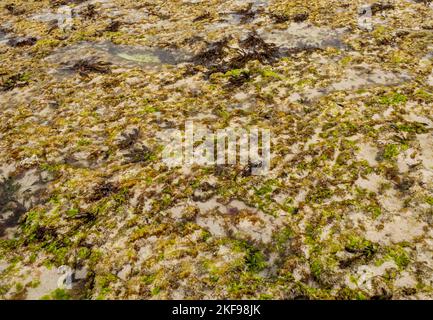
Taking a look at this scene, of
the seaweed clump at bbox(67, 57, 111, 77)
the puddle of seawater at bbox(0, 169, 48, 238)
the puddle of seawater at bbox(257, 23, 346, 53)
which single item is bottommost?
the puddle of seawater at bbox(0, 169, 48, 238)

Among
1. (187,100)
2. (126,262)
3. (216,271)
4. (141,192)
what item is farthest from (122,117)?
(216,271)

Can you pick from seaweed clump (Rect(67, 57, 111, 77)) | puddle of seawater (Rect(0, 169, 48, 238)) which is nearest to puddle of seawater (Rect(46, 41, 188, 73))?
seaweed clump (Rect(67, 57, 111, 77))

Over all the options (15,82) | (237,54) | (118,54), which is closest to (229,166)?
(237,54)

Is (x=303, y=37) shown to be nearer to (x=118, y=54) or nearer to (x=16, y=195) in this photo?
(x=118, y=54)

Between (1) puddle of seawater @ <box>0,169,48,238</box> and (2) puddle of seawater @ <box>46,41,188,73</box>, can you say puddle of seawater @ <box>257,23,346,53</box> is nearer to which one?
(2) puddle of seawater @ <box>46,41,188,73</box>

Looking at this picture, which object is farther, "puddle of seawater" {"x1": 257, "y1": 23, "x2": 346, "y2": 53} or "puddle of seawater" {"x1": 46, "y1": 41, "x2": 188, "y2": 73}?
"puddle of seawater" {"x1": 46, "y1": 41, "x2": 188, "y2": 73}

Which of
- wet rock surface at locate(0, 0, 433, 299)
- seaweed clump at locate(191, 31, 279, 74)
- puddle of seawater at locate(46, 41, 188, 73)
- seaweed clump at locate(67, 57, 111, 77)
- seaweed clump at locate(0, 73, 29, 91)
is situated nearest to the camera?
wet rock surface at locate(0, 0, 433, 299)

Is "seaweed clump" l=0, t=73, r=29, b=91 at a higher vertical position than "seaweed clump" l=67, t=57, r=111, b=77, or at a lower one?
lower

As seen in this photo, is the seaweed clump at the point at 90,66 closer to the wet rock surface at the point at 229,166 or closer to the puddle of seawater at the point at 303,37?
the wet rock surface at the point at 229,166

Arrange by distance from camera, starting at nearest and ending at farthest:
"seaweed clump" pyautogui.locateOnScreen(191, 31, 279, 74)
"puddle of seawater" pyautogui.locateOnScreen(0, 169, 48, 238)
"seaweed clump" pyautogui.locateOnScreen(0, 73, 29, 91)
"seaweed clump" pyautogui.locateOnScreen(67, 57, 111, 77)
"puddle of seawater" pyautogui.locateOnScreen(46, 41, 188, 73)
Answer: "puddle of seawater" pyautogui.locateOnScreen(0, 169, 48, 238) < "seaweed clump" pyautogui.locateOnScreen(191, 31, 279, 74) < "seaweed clump" pyautogui.locateOnScreen(0, 73, 29, 91) < "seaweed clump" pyautogui.locateOnScreen(67, 57, 111, 77) < "puddle of seawater" pyautogui.locateOnScreen(46, 41, 188, 73)

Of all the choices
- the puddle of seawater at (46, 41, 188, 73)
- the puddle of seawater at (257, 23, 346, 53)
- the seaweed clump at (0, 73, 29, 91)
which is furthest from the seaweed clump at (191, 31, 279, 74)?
the seaweed clump at (0, 73, 29, 91)
